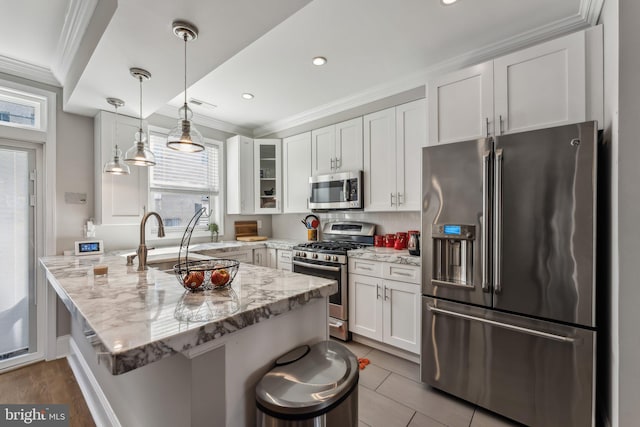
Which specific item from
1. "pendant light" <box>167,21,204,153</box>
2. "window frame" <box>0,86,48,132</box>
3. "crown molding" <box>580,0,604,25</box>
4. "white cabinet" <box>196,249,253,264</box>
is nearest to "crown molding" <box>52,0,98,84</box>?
"window frame" <box>0,86,48,132</box>

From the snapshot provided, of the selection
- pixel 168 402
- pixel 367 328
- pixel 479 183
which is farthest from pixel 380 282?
pixel 168 402

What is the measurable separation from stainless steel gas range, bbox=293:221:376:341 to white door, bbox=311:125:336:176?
74 centimetres

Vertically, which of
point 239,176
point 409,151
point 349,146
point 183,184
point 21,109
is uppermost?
point 21,109

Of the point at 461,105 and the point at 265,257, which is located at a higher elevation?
the point at 461,105

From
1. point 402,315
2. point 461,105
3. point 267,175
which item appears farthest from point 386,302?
point 267,175

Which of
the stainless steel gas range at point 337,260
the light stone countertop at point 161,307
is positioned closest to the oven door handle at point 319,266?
the stainless steel gas range at point 337,260

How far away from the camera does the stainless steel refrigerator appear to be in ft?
5.05

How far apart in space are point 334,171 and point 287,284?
7.33ft

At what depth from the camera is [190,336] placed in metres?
0.84

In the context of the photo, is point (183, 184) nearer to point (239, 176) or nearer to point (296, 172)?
point (239, 176)

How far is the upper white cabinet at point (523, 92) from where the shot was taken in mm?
1697

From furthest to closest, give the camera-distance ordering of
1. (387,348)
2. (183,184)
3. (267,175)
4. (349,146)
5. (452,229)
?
(267,175), (183,184), (349,146), (387,348), (452,229)

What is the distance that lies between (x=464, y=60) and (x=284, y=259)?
277 centimetres

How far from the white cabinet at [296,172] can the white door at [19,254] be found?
101 inches
